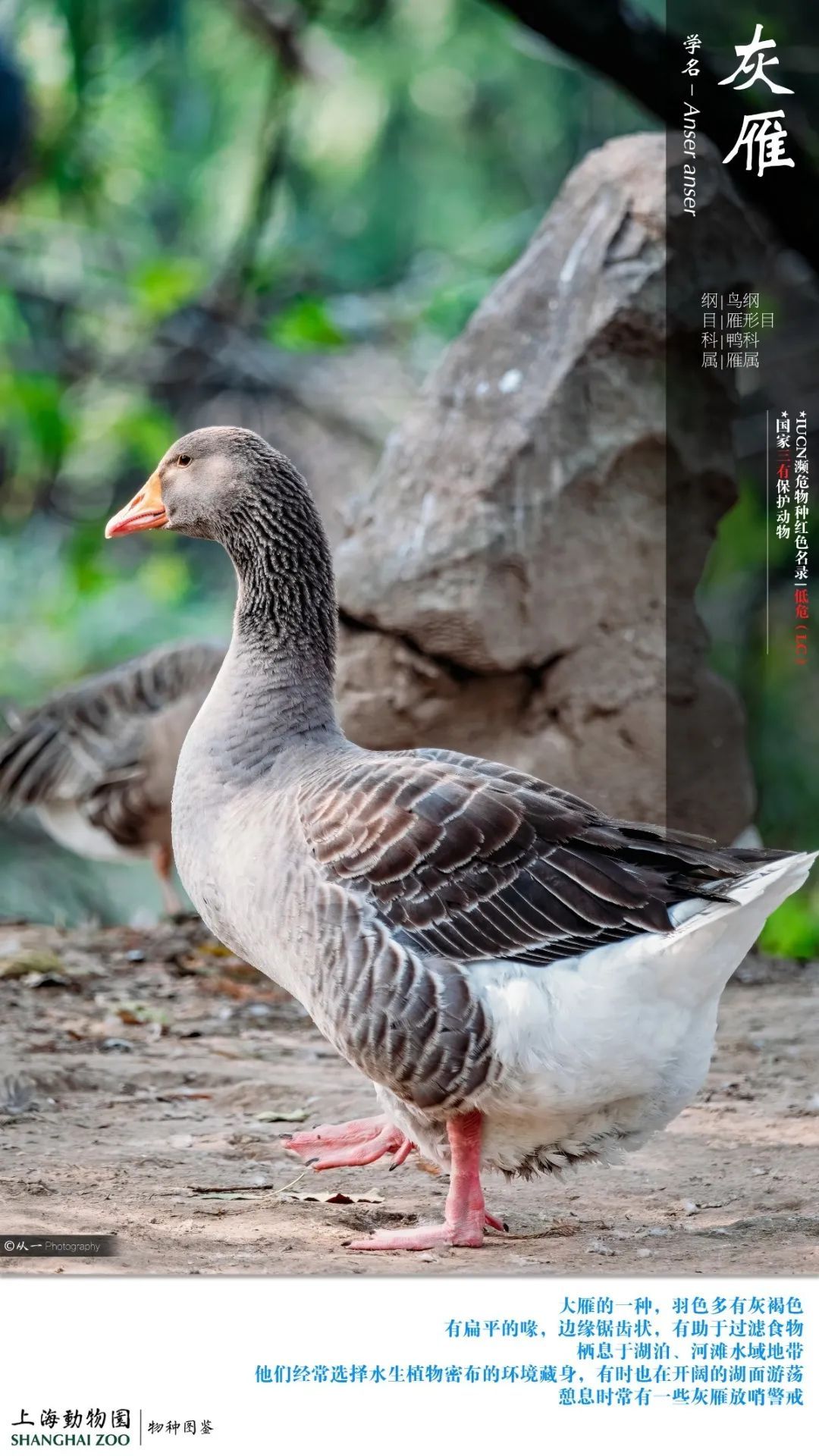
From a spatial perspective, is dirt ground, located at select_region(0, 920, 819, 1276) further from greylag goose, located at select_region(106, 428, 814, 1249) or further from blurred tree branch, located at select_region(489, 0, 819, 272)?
blurred tree branch, located at select_region(489, 0, 819, 272)

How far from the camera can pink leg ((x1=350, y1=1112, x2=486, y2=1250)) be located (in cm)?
337

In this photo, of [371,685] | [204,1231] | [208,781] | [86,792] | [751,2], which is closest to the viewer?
[204,1231]

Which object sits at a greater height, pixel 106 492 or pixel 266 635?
pixel 106 492

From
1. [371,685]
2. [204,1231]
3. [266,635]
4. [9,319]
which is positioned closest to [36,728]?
[371,685]

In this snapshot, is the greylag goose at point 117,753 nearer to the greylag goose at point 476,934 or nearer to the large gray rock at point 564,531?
the large gray rock at point 564,531

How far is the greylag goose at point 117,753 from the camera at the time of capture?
23.5 ft

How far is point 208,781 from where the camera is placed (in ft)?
12.2

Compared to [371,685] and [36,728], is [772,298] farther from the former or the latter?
[36,728]

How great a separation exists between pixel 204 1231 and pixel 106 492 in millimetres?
6403

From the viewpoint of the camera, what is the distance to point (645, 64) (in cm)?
615

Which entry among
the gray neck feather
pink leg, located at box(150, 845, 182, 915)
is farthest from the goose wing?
the gray neck feather

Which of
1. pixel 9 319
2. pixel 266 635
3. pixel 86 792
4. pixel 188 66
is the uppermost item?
pixel 188 66

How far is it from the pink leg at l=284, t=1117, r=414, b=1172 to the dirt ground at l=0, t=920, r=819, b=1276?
5 cm
